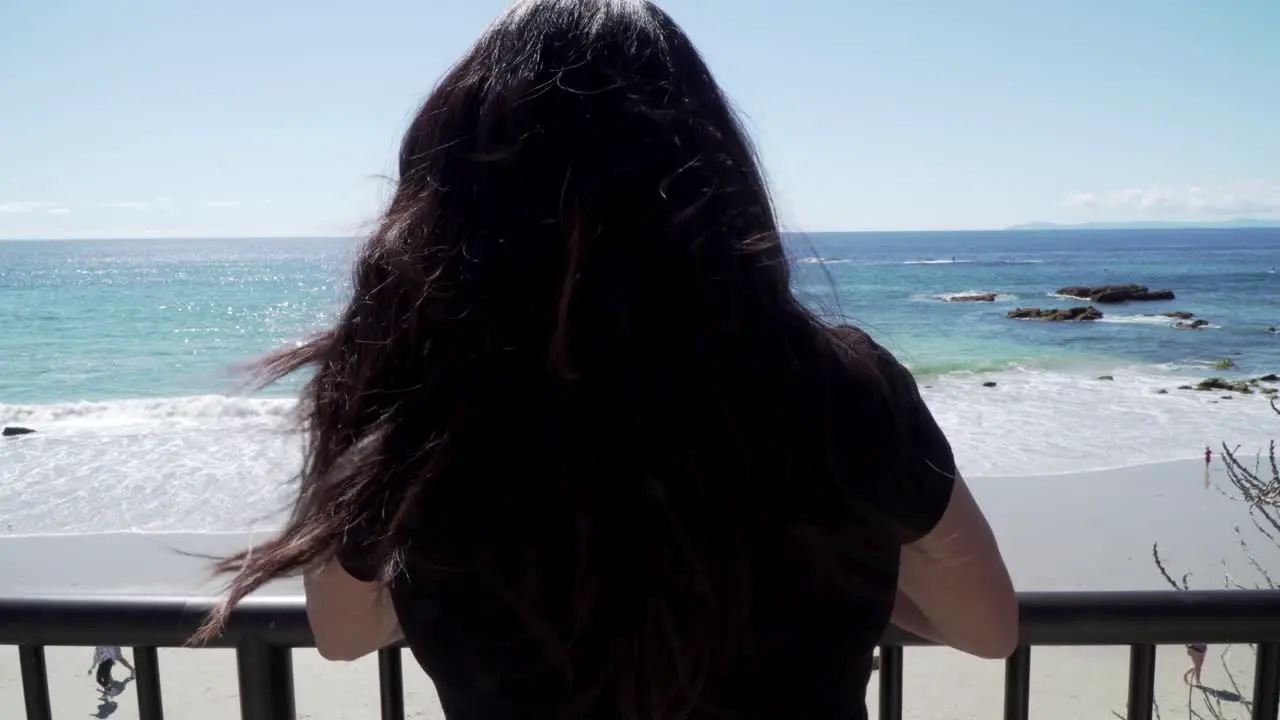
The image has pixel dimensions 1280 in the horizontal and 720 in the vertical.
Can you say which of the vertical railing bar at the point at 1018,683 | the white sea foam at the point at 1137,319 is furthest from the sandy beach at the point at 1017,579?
the white sea foam at the point at 1137,319

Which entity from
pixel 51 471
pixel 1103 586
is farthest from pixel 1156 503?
pixel 51 471

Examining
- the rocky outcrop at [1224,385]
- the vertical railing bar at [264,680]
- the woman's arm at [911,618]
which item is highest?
the woman's arm at [911,618]

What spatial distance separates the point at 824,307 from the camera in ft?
3.26

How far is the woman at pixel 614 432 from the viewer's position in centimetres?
79

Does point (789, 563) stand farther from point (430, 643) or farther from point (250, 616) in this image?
point (250, 616)

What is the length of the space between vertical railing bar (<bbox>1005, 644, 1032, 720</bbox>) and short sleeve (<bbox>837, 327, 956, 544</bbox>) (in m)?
0.78

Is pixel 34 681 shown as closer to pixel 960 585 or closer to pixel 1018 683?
pixel 960 585

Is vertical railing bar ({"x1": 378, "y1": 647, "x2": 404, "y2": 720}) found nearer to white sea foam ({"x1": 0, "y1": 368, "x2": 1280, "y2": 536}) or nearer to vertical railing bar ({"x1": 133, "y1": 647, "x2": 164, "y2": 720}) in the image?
vertical railing bar ({"x1": 133, "y1": 647, "x2": 164, "y2": 720})

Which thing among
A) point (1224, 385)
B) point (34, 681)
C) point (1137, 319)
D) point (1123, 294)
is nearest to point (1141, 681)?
point (34, 681)

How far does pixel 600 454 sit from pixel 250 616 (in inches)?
32.4

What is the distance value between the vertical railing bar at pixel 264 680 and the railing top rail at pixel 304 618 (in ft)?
0.08

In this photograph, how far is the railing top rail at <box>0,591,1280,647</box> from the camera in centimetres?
134

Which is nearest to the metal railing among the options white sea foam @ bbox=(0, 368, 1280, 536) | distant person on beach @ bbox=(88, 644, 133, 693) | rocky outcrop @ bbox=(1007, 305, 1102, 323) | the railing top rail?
the railing top rail

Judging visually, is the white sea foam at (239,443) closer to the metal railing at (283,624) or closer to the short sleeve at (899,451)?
the metal railing at (283,624)
